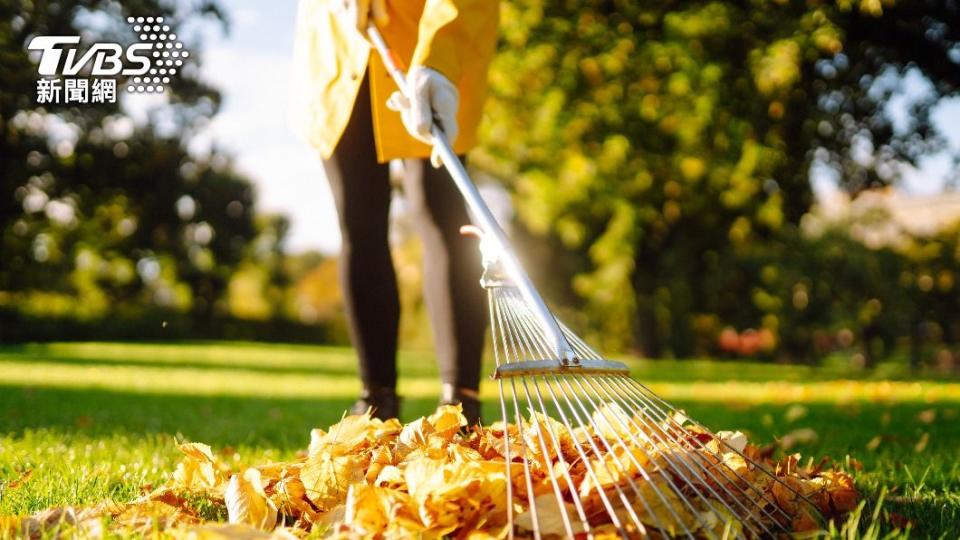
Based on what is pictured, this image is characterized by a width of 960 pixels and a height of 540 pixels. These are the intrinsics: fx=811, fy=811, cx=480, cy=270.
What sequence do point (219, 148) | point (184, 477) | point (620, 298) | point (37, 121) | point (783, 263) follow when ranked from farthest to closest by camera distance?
point (219, 148) → point (783, 263) → point (620, 298) → point (37, 121) → point (184, 477)

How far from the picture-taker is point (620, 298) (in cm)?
1596

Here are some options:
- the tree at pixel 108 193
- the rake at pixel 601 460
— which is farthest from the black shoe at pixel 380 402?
the tree at pixel 108 193

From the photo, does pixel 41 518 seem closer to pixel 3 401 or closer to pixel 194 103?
pixel 3 401

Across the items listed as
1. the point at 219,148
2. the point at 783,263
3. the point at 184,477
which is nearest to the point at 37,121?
the point at 184,477

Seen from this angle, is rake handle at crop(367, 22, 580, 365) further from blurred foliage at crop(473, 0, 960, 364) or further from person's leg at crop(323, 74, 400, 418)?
blurred foliage at crop(473, 0, 960, 364)

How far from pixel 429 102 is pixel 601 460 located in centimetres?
107

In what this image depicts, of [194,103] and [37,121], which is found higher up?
[194,103]

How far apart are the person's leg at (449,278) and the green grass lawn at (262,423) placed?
1.77ft

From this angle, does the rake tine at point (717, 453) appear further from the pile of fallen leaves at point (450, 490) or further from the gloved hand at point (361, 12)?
the gloved hand at point (361, 12)

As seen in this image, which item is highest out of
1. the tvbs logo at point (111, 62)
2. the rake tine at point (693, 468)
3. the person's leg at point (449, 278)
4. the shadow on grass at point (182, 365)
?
the tvbs logo at point (111, 62)

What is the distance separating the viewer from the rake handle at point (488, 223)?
1506 millimetres

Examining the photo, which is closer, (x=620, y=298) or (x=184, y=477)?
(x=184, y=477)

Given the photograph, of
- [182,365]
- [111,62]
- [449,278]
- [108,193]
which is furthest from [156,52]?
[108,193]

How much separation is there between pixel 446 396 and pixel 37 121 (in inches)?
314
